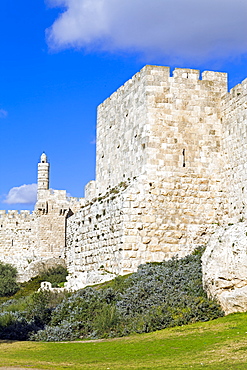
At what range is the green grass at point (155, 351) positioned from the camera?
8.07m

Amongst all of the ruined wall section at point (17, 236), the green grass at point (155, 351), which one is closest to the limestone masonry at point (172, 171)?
the green grass at point (155, 351)

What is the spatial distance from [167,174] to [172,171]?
7.7 inches

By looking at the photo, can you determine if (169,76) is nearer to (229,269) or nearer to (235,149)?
(235,149)

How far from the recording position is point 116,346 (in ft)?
33.6

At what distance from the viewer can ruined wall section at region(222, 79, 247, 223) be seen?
16422 millimetres

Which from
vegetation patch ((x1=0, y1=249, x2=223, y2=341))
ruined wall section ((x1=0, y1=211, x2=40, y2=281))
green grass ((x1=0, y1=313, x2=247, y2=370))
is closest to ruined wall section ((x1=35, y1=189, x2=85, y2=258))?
ruined wall section ((x1=0, y1=211, x2=40, y2=281))

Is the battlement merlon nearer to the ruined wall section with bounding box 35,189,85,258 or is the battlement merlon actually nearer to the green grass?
the green grass

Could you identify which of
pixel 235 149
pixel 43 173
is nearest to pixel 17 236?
pixel 43 173

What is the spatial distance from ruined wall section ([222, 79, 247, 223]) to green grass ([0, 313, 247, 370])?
21.4 ft

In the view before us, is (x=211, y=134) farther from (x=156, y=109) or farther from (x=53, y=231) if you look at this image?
(x=53, y=231)

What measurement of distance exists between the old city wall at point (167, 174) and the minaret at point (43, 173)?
23.5m

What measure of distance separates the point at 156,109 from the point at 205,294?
7.54 meters

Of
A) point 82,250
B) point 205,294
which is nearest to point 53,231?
point 82,250

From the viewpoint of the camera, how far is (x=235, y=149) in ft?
55.8
